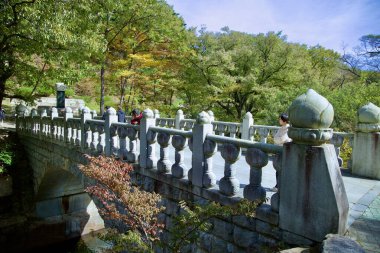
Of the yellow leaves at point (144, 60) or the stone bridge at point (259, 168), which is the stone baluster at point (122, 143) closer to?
the stone bridge at point (259, 168)

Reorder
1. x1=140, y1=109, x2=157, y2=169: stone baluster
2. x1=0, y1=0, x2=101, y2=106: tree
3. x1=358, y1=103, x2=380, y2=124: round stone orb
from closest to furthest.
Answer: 1. x1=358, y1=103, x2=380, y2=124: round stone orb
2. x1=140, y1=109, x2=157, y2=169: stone baluster
3. x1=0, y1=0, x2=101, y2=106: tree

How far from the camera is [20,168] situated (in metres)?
14.7

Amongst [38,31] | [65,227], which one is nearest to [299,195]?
[38,31]

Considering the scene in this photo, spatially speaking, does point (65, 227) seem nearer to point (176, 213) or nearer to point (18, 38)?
point (18, 38)

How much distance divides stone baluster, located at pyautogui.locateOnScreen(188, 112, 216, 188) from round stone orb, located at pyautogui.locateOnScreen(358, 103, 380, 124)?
11.7 feet

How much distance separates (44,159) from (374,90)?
15.4m

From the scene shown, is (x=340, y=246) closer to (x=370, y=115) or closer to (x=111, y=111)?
(x=370, y=115)

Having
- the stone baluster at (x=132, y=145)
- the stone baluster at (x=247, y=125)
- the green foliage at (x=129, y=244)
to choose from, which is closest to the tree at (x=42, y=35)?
the stone baluster at (x=132, y=145)

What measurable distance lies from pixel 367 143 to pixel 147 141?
4809 millimetres

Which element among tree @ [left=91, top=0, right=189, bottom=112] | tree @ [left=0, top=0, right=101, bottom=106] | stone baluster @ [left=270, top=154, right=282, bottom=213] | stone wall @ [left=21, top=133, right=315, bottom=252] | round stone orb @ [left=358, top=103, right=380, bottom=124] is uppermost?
tree @ [left=91, top=0, right=189, bottom=112]

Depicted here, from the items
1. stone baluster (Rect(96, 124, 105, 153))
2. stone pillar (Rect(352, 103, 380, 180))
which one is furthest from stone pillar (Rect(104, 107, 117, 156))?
stone pillar (Rect(352, 103, 380, 180))

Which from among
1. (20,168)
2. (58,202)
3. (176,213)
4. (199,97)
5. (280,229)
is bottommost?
(58,202)

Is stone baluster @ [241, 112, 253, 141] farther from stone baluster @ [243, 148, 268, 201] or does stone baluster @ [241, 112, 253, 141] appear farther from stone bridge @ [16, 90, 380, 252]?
stone baluster @ [243, 148, 268, 201]

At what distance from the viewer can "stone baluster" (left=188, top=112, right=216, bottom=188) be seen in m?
4.81
